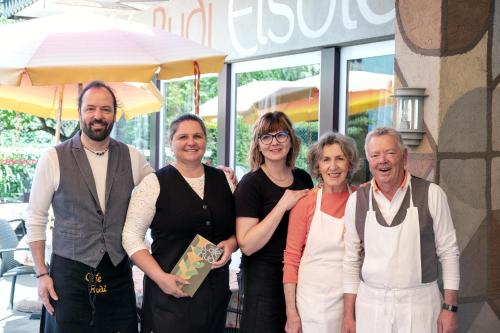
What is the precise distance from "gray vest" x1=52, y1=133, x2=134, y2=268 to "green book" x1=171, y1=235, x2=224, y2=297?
0.41 meters

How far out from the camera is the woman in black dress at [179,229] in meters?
3.14

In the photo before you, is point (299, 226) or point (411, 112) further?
point (411, 112)

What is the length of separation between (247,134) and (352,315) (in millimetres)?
4667

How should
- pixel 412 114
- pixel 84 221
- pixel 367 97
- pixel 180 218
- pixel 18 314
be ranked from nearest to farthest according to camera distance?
pixel 180 218
pixel 84 221
pixel 412 114
pixel 367 97
pixel 18 314

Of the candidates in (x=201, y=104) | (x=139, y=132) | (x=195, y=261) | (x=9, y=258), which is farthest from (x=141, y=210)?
(x=139, y=132)

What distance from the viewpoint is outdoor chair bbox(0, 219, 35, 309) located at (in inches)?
261

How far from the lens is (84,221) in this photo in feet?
10.9

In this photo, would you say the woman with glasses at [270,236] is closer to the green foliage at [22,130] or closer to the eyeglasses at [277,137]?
the eyeglasses at [277,137]

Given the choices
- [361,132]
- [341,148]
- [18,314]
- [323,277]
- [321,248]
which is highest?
[361,132]

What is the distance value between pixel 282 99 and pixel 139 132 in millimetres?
3694

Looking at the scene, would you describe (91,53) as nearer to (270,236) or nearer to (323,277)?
(270,236)

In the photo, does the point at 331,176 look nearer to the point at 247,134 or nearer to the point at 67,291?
the point at 67,291

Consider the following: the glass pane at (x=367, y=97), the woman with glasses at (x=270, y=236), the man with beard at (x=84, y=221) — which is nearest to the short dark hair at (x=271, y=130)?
the woman with glasses at (x=270, y=236)

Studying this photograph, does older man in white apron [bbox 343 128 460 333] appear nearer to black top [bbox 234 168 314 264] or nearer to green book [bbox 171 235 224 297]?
black top [bbox 234 168 314 264]
